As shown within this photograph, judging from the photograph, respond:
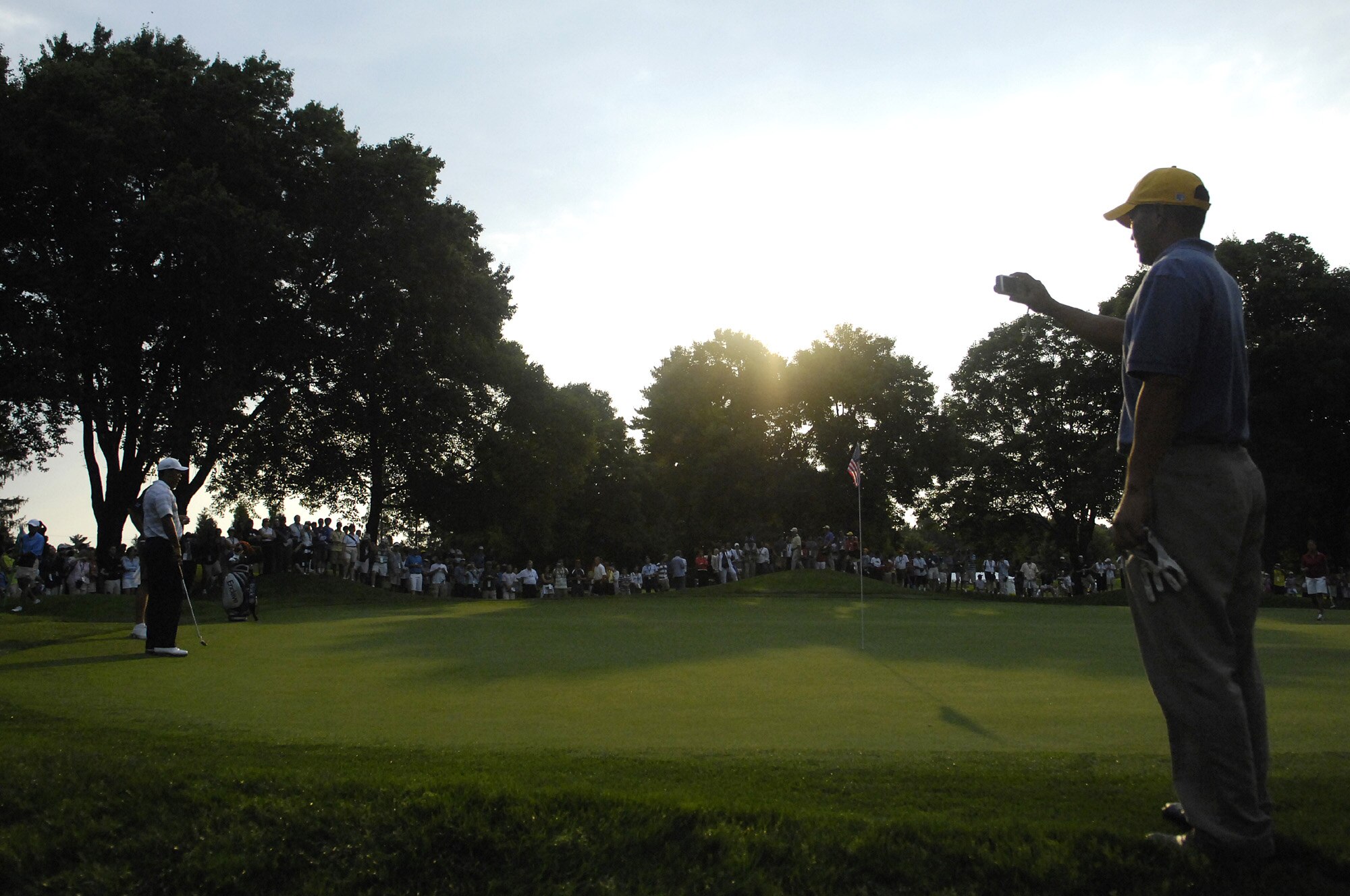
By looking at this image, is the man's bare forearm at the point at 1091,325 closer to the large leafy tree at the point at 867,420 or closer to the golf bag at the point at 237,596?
the golf bag at the point at 237,596

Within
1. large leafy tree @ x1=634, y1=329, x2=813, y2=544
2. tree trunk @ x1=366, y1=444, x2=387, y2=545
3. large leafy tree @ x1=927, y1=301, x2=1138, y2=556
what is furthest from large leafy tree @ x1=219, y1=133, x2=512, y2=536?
large leafy tree @ x1=927, y1=301, x2=1138, y2=556

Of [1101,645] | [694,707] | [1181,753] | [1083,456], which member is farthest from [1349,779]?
[1083,456]

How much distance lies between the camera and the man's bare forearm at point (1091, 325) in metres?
4.97

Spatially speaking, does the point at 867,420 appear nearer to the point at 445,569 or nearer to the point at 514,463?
the point at 514,463

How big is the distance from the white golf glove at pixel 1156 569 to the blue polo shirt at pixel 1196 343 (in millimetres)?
409

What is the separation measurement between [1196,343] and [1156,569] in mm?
802

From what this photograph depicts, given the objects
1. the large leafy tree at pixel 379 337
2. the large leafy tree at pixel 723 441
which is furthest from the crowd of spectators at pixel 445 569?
the large leafy tree at pixel 723 441

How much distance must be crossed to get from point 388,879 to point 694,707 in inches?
137

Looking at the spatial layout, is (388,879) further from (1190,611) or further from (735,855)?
(1190,611)

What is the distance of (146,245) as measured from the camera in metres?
31.7

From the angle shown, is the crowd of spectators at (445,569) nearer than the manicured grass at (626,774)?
No

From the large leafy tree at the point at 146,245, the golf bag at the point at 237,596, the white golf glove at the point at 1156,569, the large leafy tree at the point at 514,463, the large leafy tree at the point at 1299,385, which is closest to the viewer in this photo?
the white golf glove at the point at 1156,569

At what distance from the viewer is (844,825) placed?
12.8 ft

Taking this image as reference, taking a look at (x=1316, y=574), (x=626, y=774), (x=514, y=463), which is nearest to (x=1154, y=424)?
(x=626, y=774)
